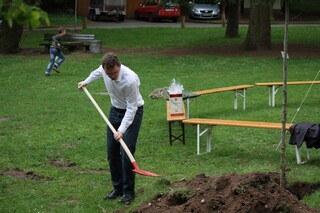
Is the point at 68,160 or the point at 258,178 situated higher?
the point at 258,178

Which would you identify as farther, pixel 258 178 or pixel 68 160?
pixel 68 160

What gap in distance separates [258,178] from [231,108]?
29.5ft

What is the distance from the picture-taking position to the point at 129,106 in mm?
8266

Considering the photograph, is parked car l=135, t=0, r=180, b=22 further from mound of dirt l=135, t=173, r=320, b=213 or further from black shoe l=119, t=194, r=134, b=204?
mound of dirt l=135, t=173, r=320, b=213

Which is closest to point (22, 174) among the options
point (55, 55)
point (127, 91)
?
point (127, 91)

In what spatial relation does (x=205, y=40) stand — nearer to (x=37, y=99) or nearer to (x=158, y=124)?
(x=37, y=99)

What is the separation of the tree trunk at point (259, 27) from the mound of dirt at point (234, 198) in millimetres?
19424

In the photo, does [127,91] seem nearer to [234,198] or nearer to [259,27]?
[234,198]

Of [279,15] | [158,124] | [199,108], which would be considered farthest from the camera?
[279,15]

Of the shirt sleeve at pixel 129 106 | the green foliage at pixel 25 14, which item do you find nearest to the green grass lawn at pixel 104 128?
the shirt sleeve at pixel 129 106

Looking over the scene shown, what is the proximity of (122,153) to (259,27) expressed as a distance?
19.3 m

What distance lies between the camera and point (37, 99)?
59.3ft

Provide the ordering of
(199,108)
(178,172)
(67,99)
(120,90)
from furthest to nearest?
(67,99)
(199,108)
(178,172)
(120,90)

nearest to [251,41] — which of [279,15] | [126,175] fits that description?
[126,175]
